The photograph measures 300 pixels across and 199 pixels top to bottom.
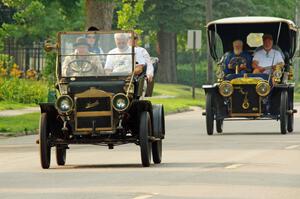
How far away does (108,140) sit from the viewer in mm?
18828

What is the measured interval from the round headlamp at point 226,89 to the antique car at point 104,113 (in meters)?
8.93

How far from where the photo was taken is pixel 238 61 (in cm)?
2975

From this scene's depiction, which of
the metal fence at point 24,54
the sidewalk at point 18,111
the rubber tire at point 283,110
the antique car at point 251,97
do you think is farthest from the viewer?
the metal fence at point 24,54

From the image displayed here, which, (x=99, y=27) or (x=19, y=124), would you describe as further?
(x=99, y=27)

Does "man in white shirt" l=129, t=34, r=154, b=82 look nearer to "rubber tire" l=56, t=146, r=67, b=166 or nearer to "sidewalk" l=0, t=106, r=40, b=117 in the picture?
"rubber tire" l=56, t=146, r=67, b=166

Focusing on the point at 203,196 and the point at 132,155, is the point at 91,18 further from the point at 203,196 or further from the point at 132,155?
the point at 203,196

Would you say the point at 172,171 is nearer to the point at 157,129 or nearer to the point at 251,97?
the point at 157,129

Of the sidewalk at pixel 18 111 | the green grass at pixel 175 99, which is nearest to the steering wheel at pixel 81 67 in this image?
the sidewalk at pixel 18 111

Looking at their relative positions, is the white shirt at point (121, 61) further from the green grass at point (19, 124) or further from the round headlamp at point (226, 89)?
the green grass at point (19, 124)

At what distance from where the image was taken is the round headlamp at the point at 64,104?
18531mm

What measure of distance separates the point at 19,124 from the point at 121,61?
1286 centimetres

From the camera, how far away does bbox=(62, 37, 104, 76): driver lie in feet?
64.6

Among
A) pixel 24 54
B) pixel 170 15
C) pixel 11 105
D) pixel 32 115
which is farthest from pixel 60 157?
pixel 170 15

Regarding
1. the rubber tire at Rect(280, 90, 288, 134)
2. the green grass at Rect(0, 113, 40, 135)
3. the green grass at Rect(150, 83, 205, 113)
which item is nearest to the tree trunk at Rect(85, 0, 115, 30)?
the green grass at Rect(150, 83, 205, 113)
